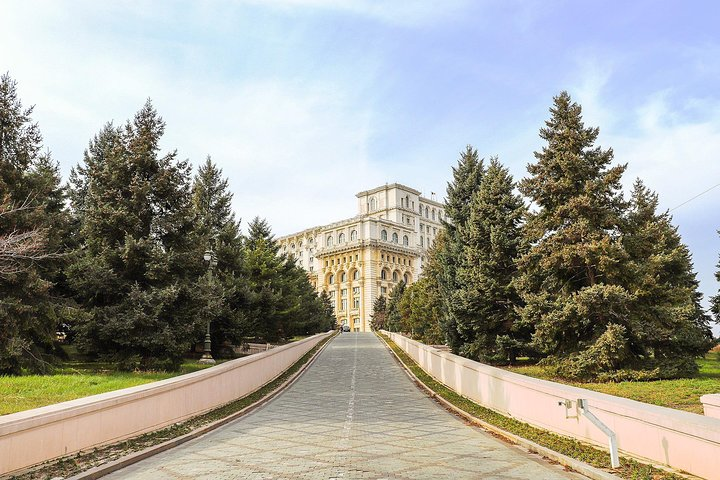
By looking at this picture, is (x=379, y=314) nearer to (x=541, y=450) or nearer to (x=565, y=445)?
(x=565, y=445)

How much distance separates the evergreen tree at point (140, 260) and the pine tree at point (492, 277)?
1141 centimetres

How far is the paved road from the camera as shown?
7039 mm

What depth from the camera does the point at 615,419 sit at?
24.2 ft

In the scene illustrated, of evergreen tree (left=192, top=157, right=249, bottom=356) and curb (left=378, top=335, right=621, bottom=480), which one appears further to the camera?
evergreen tree (left=192, top=157, right=249, bottom=356)

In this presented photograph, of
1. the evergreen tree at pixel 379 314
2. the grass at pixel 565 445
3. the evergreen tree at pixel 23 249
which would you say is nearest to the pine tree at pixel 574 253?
the grass at pixel 565 445

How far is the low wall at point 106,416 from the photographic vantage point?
262 inches

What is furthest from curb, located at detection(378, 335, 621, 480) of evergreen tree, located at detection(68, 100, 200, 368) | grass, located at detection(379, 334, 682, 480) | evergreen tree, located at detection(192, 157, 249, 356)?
evergreen tree, located at detection(192, 157, 249, 356)

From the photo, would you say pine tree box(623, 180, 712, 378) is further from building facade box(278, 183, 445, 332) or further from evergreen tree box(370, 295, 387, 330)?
building facade box(278, 183, 445, 332)

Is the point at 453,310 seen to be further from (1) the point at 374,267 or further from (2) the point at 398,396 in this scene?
(1) the point at 374,267

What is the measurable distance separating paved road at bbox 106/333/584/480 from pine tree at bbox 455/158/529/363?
800 centimetres

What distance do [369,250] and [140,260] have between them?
91.6m

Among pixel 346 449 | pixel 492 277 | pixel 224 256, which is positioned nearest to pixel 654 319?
pixel 492 277

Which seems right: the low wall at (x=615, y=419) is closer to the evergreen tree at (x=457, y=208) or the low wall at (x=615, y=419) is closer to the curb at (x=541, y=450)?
the curb at (x=541, y=450)

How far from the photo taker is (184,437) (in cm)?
956
